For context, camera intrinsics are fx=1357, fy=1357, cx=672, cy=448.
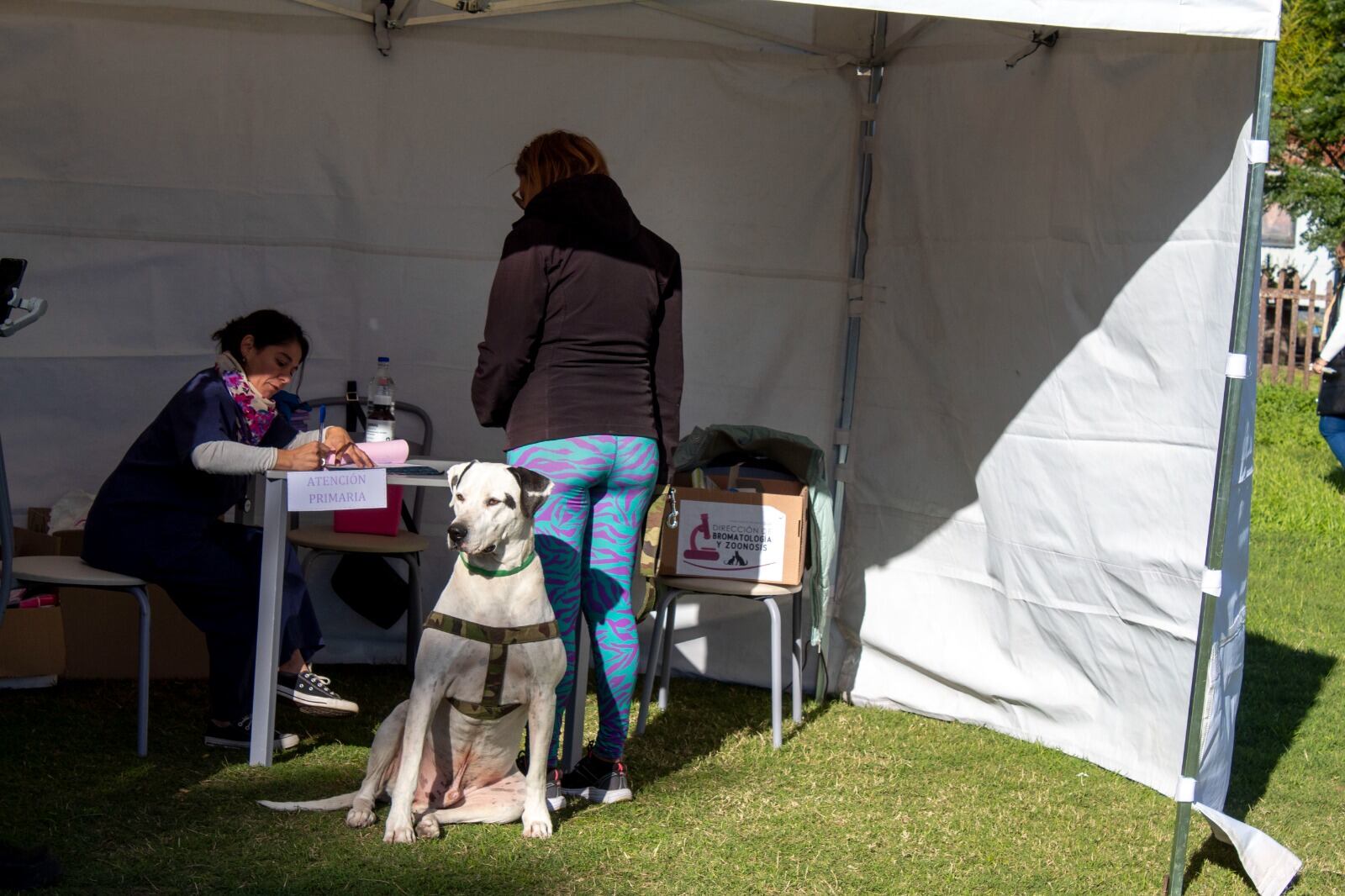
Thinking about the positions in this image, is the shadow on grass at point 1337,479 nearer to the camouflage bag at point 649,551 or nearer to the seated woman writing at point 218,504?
the camouflage bag at point 649,551

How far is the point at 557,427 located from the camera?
3270 millimetres

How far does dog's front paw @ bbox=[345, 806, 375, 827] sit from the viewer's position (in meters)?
3.17

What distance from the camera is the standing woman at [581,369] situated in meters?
3.27

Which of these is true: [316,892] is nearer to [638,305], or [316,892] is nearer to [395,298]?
[638,305]

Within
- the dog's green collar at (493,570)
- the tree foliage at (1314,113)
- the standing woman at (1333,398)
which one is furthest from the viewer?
the tree foliage at (1314,113)

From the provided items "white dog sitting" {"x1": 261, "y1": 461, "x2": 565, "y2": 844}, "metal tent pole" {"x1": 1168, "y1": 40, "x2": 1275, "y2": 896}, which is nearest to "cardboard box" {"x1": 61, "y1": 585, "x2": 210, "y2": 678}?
"white dog sitting" {"x1": 261, "y1": 461, "x2": 565, "y2": 844}

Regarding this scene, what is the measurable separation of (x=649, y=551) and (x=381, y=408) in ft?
3.55

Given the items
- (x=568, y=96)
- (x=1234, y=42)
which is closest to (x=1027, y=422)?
(x=1234, y=42)

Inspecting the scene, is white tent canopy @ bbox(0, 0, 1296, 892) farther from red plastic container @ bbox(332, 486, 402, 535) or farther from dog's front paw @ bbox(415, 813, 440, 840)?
dog's front paw @ bbox(415, 813, 440, 840)

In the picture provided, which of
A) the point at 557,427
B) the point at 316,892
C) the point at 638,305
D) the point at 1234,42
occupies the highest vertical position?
the point at 1234,42

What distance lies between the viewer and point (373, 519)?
15.0ft

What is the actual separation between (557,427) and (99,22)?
2.44 metres

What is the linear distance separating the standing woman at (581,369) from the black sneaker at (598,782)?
0.10 m

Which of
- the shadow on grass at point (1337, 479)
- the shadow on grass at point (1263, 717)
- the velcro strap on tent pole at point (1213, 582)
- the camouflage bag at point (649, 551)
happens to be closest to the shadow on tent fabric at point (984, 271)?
the velcro strap on tent pole at point (1213, 582)
